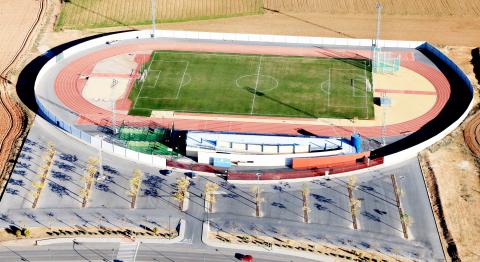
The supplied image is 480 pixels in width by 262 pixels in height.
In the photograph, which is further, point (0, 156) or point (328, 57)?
point (328, 57)

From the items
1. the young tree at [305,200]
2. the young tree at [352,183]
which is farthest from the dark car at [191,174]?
the young tree at [352,183]

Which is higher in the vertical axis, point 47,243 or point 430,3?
point 430,3

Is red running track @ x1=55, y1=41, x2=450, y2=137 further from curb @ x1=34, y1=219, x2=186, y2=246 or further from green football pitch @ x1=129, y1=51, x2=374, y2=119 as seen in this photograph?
curb @ x1=34, y1=219, x2=186, y2=246

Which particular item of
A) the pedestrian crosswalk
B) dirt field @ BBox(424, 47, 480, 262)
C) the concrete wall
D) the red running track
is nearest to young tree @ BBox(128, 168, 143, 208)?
the pedestrian crosswalk

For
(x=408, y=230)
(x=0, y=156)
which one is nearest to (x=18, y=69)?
(x=0, y=156)

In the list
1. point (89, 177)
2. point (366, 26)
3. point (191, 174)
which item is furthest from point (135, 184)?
point (366, 26)

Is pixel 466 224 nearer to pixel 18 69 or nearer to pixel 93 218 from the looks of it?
pixel 93 218
